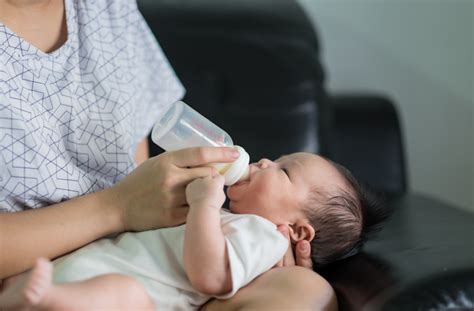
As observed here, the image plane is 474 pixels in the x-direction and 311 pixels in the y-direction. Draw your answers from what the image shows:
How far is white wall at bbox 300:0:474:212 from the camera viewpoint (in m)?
2.42

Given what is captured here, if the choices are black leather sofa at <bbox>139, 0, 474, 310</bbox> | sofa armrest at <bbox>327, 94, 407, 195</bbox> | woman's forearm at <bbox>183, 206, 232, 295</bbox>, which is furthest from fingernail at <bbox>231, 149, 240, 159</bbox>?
sofa armrest at <bbox>327, 94, 407, 195</bbox>

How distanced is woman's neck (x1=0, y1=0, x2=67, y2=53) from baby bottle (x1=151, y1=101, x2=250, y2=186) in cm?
28

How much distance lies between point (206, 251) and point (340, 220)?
297 millimetres

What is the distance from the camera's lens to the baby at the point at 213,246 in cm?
98

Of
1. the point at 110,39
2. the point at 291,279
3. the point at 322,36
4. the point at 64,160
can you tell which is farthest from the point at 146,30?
the point at 322,36

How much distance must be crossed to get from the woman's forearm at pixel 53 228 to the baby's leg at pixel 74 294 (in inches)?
3.3

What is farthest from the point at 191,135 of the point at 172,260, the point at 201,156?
the point at 172,260

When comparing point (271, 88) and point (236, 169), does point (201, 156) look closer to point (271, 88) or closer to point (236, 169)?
point (236, 169)

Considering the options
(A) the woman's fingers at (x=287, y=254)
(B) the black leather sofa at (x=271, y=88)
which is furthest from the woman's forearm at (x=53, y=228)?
(B) the black leather sofa at (x=271, y=88)

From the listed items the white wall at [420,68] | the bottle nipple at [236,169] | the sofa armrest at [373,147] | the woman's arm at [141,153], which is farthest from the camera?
the white wall at [420,68]

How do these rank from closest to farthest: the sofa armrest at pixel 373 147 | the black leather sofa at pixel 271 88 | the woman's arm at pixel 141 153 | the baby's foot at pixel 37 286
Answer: the baby's foot at pixel 37 286 → the woman's arm at pixel 141 153 → the black leather sofa at pixel 271 88 → the sofa armrest at pixel 373 147

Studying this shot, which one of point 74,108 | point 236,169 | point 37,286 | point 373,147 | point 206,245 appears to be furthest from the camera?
point 373,147

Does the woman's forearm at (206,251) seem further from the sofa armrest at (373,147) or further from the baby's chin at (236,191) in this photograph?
the sofa armrest at (373,147)

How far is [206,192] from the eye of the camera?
108 centimetres
